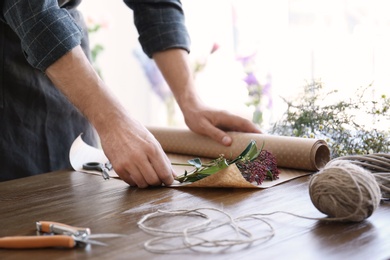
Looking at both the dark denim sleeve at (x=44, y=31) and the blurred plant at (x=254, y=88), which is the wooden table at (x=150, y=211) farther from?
the blurred plant at (x=254, y=88)

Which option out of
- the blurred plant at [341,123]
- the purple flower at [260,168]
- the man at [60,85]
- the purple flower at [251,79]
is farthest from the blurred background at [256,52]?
the purple flower at [260,168]

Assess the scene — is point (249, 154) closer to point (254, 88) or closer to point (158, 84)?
point (254, 88)

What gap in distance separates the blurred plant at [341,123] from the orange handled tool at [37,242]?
660 millimetres

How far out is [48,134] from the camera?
1.71 m

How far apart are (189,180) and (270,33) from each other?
1.50m

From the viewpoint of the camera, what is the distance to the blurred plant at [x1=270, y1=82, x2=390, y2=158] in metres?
1.35

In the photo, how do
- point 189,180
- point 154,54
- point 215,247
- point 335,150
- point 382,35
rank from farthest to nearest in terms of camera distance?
point 382,35 → point 154,54 → point 335,150 → point 189,180 → point 215,247

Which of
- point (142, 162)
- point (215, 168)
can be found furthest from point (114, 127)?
point (215, 168)

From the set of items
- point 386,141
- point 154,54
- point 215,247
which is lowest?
point 215,247

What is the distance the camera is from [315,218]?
985 millimetres

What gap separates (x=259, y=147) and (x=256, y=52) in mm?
1397

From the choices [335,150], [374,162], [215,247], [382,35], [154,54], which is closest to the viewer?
[215,247]

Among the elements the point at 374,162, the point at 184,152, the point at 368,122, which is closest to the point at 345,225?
the point at 374,162

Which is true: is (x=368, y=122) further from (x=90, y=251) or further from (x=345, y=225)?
(x=90, y=251)
